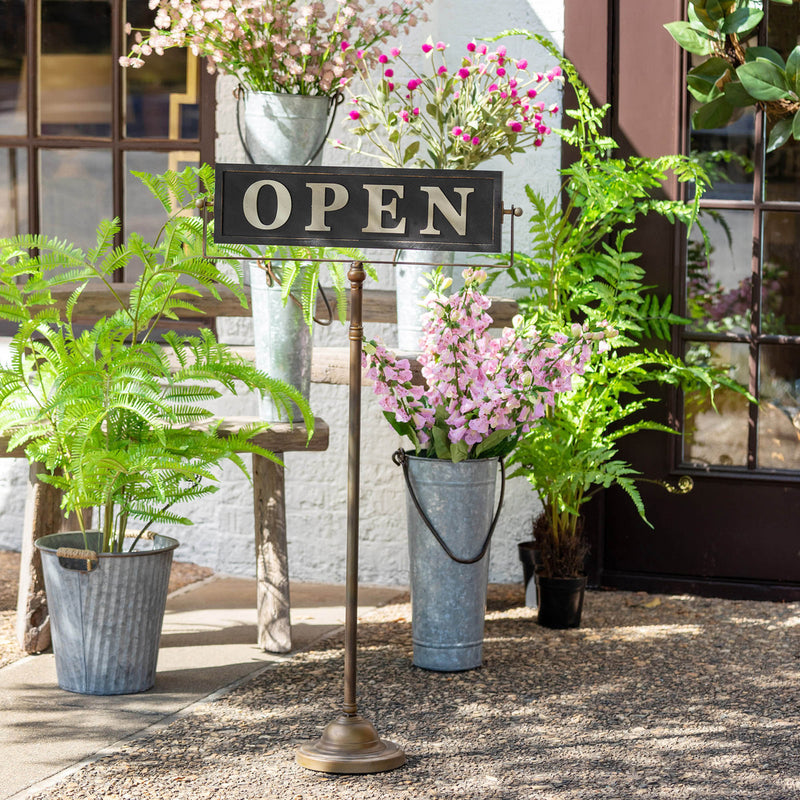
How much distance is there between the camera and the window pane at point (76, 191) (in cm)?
505

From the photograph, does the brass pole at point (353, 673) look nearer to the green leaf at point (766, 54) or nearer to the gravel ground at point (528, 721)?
the gravel ground at point (528, 721)

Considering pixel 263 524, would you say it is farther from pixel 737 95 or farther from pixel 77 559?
pixel 737 95

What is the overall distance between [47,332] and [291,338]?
0.72 metres

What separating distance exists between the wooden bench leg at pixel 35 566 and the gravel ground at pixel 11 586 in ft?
0.22

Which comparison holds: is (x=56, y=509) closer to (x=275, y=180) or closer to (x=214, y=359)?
(x=214, y=359)

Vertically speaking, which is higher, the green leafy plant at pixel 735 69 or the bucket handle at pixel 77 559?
the green leafy plant at pixel 735 69

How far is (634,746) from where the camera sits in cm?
301

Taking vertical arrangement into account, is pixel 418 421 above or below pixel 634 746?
above

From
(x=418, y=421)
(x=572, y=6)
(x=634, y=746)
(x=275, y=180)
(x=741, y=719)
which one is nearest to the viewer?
(x=275, y=180)

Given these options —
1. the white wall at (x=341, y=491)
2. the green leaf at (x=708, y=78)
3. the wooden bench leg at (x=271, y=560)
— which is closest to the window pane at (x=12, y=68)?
the white wall at (x=341, y=491)

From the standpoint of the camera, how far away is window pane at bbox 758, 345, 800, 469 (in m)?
4.48

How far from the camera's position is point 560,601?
4.08 m

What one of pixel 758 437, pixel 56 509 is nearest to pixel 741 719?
pixel 758 437

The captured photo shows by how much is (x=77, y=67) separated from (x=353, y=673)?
3175mm
